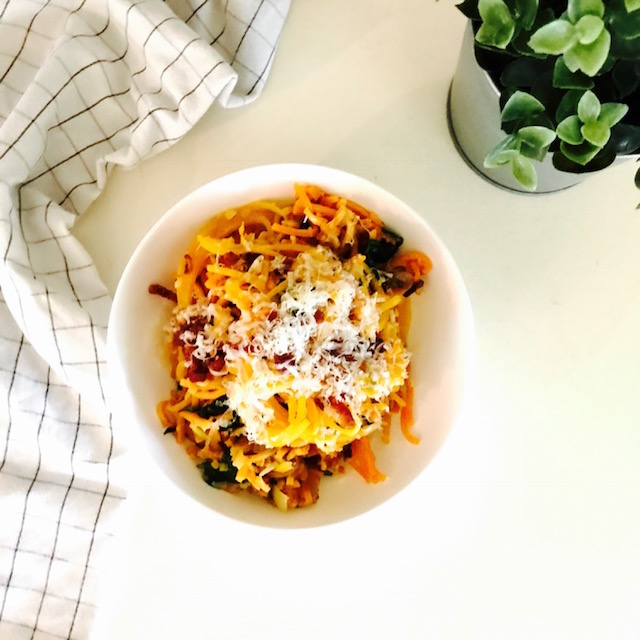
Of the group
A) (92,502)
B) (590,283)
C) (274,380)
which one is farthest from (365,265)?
(92,502)

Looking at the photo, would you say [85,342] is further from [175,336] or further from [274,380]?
[274,380]

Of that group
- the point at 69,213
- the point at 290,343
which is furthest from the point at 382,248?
the point at 69,213

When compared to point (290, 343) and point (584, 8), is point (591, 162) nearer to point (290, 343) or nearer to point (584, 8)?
point (584, 8)

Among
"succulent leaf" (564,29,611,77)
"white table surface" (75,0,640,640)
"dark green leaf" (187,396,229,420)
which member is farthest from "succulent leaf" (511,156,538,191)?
"dark green leaf" (187,396,229,420)

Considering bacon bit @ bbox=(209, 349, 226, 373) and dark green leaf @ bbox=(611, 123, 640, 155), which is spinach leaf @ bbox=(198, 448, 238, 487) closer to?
bacon bit @ bbox=(209, 349, 226, 373)

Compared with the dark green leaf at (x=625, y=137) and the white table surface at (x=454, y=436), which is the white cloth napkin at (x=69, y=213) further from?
the dark green leaf at (x=625, y=137)

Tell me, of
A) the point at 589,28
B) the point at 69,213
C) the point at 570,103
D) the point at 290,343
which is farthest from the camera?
the point at 69,213
